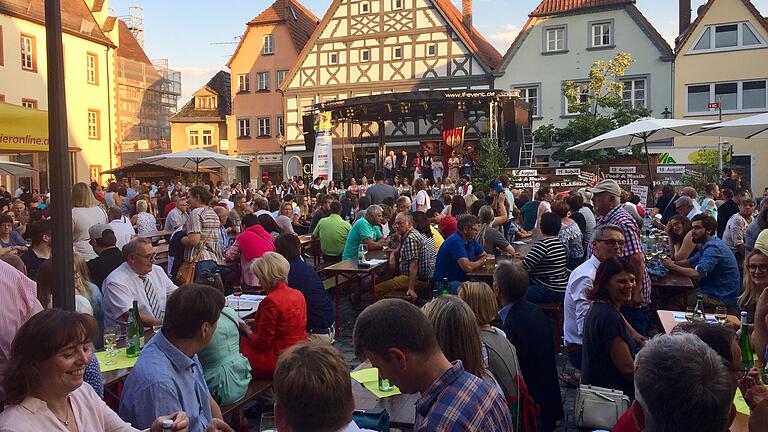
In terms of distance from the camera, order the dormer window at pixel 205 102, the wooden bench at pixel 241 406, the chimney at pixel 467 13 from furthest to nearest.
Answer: the dormer window at pixel 205 102, the chimney at pixel 467 13, the wooden bench at pixel 241 406

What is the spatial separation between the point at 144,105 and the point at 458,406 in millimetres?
53029

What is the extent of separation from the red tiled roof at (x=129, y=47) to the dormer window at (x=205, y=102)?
1198 cm

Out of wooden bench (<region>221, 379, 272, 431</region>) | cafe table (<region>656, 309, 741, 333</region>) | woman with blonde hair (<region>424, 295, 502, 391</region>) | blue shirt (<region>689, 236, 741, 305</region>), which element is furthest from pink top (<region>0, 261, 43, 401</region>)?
blue shirt (<region>689, 236, 741, 305</region>)

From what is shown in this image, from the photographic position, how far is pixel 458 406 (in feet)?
7.71

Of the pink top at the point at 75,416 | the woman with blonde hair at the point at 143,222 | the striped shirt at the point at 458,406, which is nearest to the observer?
the striped shirt at the point at 458,406

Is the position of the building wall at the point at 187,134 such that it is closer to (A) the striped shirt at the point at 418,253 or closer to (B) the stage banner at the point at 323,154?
(B) the stage banner at the point at 323,154

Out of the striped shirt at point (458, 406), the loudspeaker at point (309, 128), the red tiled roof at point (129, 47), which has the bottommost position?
the striped shirt at point (458, 406)

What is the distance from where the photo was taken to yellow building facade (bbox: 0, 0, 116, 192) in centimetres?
2564

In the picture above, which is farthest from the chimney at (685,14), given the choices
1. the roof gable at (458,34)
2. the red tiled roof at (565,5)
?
the roof gable at (458,34)

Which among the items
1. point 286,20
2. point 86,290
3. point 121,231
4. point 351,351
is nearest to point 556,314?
point 351,351

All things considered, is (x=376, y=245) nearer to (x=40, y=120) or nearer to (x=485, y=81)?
(x=40, y=120)

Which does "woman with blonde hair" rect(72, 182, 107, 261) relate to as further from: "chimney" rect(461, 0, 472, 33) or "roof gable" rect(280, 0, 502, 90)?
"chimney" rect(461, 0, 472, 33)

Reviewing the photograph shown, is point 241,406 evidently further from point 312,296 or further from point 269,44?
point 269,44

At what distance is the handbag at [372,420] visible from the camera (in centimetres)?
308
